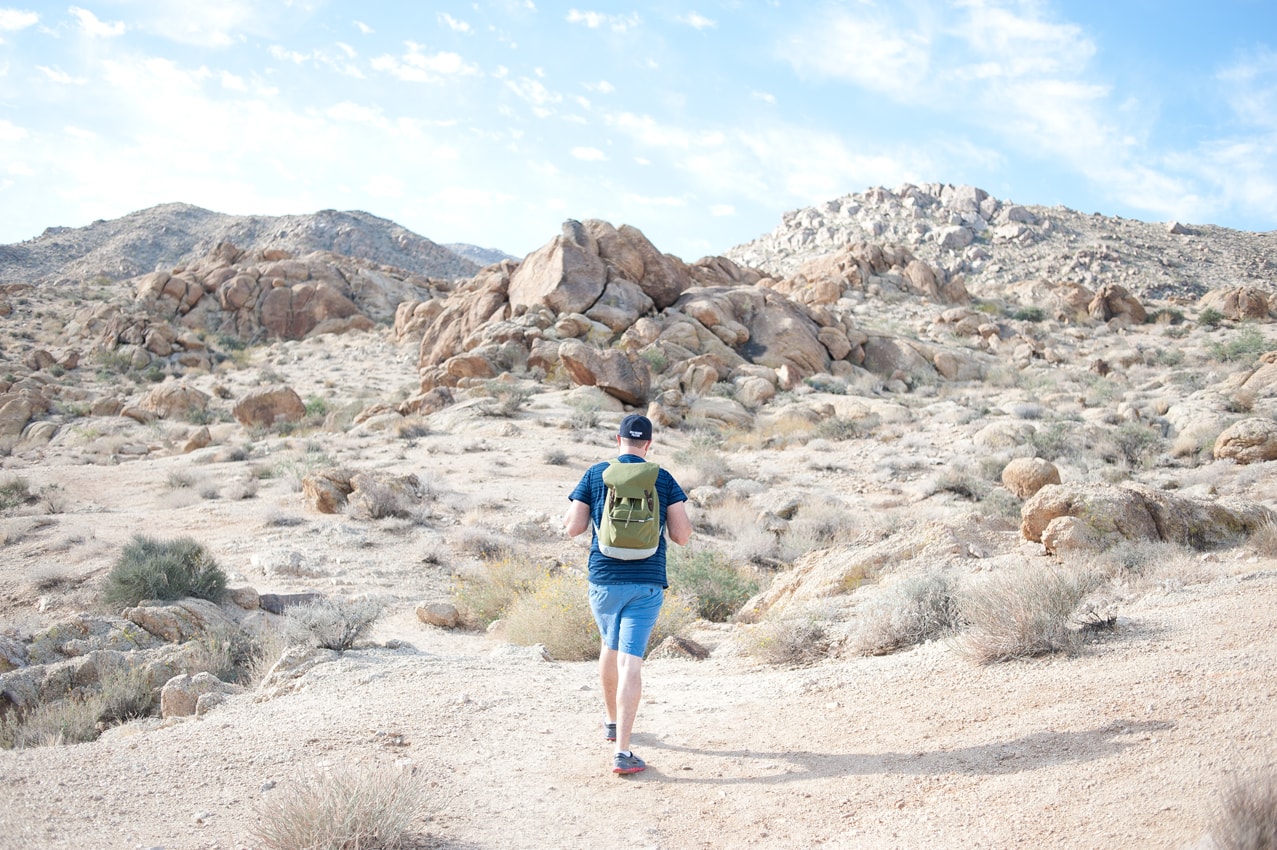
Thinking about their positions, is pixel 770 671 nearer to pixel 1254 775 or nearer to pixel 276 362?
pixel 1254 775

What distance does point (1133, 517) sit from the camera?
749 cm

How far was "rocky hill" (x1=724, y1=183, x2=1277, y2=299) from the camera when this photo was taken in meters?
47.5

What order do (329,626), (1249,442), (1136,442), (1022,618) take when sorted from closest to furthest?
1. (1022,618)
2. (329,626)
3. (1249,442)
4. (1136,442)

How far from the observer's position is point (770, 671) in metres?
5.92

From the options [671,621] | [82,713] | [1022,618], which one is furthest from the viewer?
[671,621]

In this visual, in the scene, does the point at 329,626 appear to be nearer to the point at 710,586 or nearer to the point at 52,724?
the point at 52,724

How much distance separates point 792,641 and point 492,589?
4.13m

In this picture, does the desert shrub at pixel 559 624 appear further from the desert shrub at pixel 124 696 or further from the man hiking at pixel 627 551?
the desert shrub at pixel 124 696

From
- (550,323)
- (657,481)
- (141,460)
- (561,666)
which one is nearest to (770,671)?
(561,666)

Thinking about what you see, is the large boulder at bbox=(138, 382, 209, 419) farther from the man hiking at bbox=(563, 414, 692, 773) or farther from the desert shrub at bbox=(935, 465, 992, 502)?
the man hiking at bbox=(563, 414, 692, 773)

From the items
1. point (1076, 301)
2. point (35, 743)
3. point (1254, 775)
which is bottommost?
point (35, 743)

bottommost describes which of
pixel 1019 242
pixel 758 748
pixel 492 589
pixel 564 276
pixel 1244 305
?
pixel 492 589

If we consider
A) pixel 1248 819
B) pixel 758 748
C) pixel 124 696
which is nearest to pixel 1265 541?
pixel 758 748

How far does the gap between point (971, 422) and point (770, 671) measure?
604 inches
